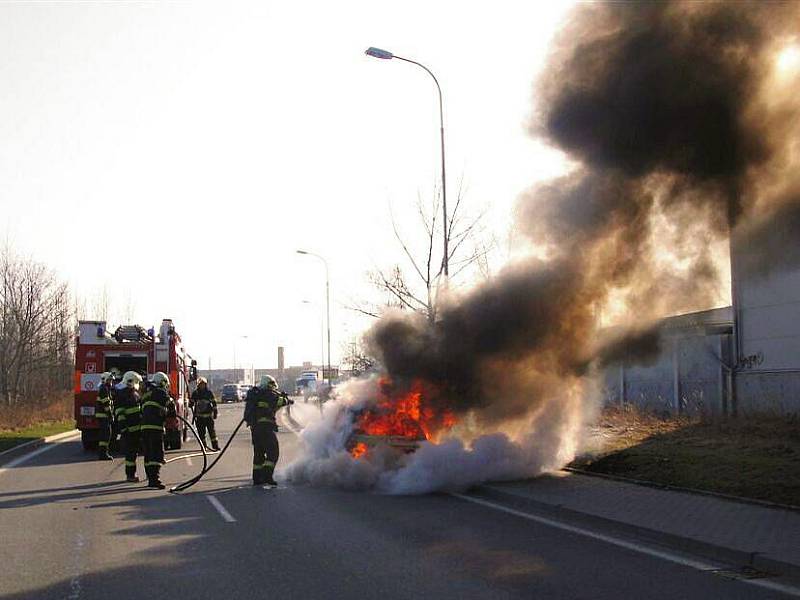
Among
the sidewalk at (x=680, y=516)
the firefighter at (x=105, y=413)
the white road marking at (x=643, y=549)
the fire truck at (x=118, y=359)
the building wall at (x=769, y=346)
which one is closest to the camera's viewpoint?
the white road marking at (x=643, y=549)

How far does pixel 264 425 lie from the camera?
12.9 metres

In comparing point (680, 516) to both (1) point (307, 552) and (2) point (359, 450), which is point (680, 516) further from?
(2) point (359, 450)

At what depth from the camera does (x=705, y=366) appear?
21.5 metres

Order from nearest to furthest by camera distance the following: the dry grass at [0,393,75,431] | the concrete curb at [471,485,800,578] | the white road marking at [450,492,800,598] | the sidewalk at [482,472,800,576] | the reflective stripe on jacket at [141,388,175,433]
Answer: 1. the white road marking at [450,492,800,598]
2. the concrete curb at [471,485,800,578]
3. the sidewalk at [482,472,800,576]
4. the reflective stripe on jacket at [141,388,175,433]
5. the dry grass at [0,393,75,431]

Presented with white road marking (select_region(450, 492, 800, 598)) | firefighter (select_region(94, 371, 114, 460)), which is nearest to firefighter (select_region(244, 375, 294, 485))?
white road marking (select_region(450, 492, 800, 598))

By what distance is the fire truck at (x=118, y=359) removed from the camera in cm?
1888

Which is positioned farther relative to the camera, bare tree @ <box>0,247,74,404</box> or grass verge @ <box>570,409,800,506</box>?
bare tree @ <box>0,247,74,404</box>

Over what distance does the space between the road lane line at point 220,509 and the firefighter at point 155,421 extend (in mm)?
1575

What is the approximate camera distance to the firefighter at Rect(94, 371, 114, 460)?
17109 mm

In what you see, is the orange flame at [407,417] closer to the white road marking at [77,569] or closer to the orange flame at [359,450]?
the orange flame at [359,450]

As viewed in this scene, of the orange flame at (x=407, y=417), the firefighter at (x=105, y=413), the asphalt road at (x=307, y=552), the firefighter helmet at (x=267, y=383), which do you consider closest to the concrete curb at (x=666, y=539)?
the asphalt road at (x=307, y=552)

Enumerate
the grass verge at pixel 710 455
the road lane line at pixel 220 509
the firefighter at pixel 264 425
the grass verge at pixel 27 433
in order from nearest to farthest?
the road lane line at pixel 220 509
the grass verge at pixel 710 455
the firefighter at pixel 264 425
the grass verge at pixel 27 433

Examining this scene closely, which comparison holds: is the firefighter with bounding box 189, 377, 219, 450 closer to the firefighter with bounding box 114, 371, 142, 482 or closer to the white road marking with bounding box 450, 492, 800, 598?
the firefighter with bounding box 114, 371, 142, 482

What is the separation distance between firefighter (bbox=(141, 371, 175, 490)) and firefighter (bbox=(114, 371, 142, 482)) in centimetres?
23
